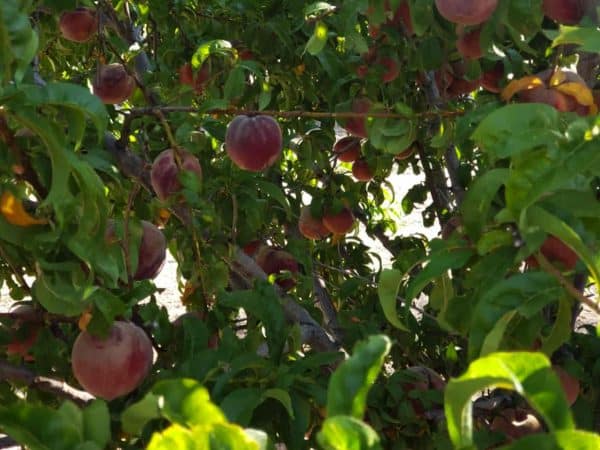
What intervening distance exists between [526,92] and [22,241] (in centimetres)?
81

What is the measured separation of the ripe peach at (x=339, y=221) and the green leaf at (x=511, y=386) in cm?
170

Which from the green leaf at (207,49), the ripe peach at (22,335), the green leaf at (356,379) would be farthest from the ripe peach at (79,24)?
the green leaf at (356,379)

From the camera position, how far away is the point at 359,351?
59 cm

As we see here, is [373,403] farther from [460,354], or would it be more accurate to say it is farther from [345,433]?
[345,433]

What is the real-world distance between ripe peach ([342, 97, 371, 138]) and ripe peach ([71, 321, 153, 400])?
79cm

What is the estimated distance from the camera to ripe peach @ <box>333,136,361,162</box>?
2.38 metres

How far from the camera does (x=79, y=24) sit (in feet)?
6.78

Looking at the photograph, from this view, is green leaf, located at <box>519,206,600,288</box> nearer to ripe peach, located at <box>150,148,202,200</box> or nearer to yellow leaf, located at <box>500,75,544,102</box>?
yellow leaf, located at <box>500,75,544,102</box>

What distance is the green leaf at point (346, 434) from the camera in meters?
0.53

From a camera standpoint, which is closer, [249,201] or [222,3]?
[249,201]

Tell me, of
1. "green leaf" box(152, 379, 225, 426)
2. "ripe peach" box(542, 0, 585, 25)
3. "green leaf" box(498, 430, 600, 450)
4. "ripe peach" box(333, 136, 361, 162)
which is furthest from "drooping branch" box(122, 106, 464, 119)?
"ripe peach" box(333, 136, 361, 162)

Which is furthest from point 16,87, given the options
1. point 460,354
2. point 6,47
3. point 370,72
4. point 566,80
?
point 460,354

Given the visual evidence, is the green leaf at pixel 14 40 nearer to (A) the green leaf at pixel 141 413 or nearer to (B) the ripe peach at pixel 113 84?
(A) the green leaf at pixel 141 413

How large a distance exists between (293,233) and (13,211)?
147cm
